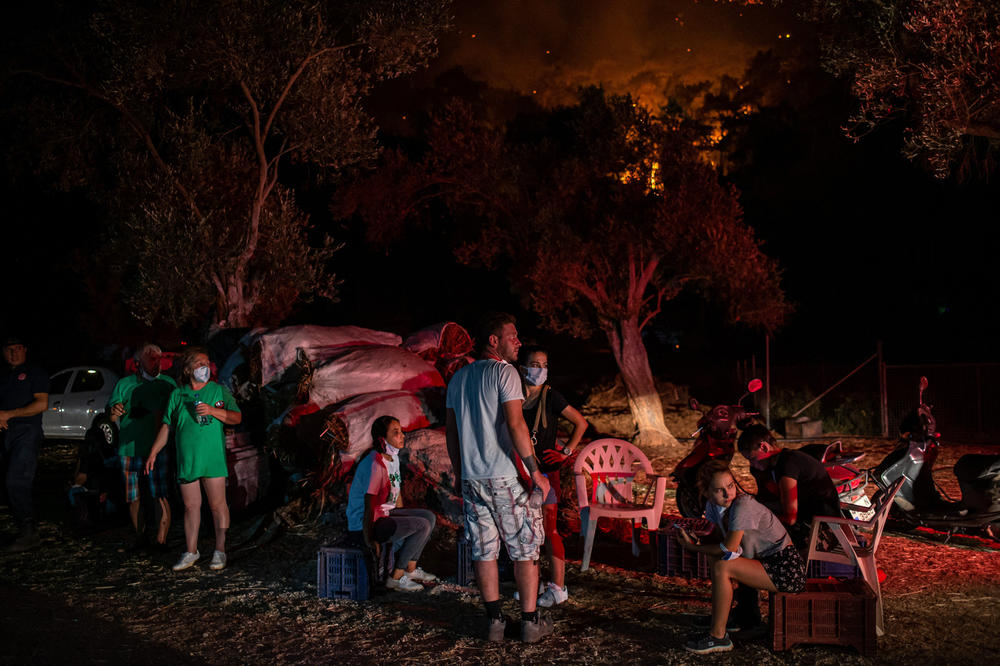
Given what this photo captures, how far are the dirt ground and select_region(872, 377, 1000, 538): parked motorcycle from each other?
9.0 inches

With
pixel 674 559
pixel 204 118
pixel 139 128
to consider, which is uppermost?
pixel 204 118

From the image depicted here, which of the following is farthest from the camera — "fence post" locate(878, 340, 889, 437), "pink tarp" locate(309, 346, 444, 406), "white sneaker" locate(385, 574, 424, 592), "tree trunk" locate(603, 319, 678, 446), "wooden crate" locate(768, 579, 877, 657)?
"tree trunk" locate(603, 319, 678, 446)

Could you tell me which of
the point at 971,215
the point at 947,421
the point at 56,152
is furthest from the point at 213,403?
the point at 971,215

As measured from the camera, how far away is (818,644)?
16.2 feet

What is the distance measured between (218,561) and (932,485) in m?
6.23

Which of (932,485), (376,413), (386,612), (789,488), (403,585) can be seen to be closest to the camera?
(789,488)

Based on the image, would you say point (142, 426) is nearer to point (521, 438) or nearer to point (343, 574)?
point (343, 574)

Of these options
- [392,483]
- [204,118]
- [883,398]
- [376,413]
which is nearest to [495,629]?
[392,483]

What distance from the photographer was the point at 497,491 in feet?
16.9

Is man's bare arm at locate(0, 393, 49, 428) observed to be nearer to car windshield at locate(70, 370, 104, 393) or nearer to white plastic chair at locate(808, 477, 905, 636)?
white plastic chair at locate(808, 477, 905, 636)

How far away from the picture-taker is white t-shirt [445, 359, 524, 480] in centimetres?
514

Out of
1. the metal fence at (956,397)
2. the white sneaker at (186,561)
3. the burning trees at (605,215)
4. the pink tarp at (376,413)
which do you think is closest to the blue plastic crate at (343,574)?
the white sneaker at (186,561)

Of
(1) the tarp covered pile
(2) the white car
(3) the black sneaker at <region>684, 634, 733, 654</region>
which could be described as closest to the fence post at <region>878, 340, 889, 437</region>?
(1) the tarp covered pile

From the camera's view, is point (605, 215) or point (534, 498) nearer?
point (534, 498)
